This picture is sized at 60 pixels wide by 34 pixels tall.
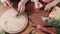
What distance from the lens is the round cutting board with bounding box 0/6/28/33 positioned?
1.04 metres

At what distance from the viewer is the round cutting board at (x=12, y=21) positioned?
104 cm

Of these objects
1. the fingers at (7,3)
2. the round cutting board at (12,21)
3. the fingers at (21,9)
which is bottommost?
the round cutting board at (12,21)

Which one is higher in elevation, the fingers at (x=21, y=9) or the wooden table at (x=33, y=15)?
the fingers at (x=21, y=9)

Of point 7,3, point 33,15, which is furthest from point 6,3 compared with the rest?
point 33,15

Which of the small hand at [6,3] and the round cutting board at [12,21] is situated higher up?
the small hand at [6,3]

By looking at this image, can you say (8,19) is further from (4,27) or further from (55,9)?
(55,9)

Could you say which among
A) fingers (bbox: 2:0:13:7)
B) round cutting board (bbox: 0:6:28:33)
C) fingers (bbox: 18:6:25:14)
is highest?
fingers (bbox: 2:0:13:7)

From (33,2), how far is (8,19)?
155 mm

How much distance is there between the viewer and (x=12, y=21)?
1.06 meters

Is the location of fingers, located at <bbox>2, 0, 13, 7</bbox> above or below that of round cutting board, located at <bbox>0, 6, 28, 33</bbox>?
above

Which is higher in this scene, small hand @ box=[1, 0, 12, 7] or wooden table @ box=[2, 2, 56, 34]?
small hand @ box=[1, 0, 12, 7]

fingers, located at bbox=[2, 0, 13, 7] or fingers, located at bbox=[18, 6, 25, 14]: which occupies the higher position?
fingers, located at bbox=[2, 0, 13, 7]

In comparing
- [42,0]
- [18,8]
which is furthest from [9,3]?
[42,0]

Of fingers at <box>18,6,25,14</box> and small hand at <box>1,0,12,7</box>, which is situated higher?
small hand at <box>1,0,12,7</box>
